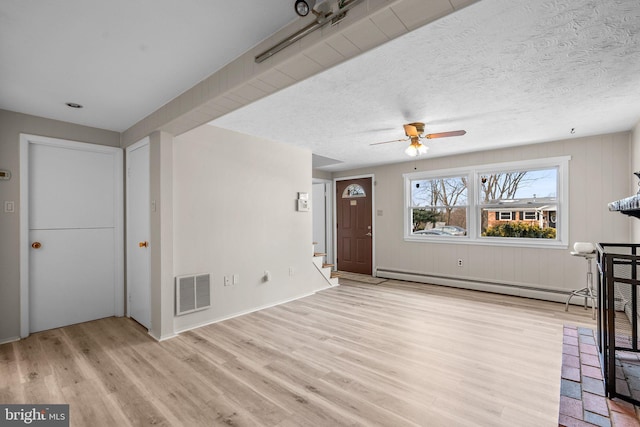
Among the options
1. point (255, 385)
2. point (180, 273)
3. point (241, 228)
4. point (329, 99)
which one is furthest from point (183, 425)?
point (329, 99)

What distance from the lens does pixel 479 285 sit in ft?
17.6

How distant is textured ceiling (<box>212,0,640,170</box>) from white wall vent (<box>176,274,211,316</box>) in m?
1.91

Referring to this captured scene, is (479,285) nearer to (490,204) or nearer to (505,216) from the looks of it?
(505,216)

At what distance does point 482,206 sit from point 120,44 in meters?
5.47

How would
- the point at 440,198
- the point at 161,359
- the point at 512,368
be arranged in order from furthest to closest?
the point at 440,198 < the point at 161,359 < the point at 512,368

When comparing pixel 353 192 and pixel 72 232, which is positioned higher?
pixel 353 192

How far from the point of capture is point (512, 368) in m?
2.59

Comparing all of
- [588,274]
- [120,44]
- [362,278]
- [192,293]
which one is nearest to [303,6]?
[120,44]

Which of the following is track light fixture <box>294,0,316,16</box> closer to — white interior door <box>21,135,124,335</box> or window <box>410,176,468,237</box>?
white interior door <box>21,135,124,335</box>

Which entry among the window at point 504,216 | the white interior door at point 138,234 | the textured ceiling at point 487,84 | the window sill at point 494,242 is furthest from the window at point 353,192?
the white interior door at point 138,234

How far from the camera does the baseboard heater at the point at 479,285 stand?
4691 millimetres

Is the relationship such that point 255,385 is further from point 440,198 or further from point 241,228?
point 440,198

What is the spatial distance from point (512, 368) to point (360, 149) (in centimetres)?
358

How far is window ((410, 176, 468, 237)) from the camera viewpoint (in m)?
5.70
